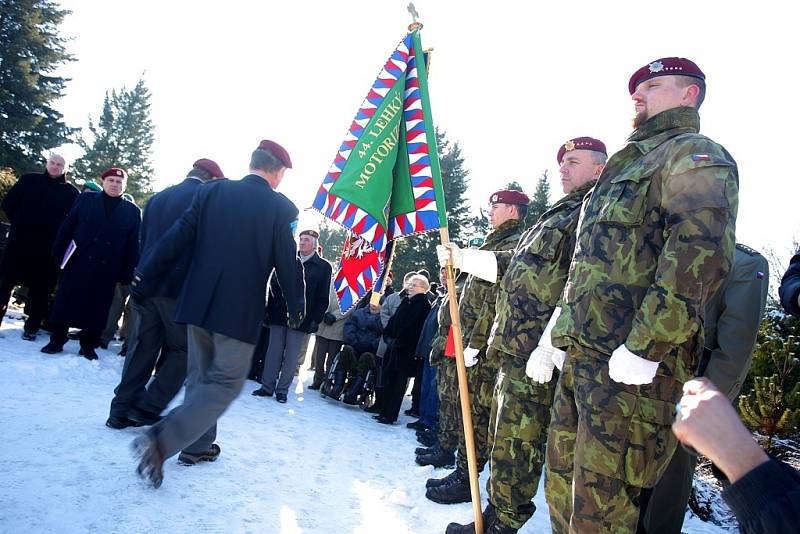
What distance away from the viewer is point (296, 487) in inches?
163

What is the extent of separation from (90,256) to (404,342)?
426cm

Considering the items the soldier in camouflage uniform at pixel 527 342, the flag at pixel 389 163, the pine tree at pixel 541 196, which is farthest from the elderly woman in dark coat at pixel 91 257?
the pine tree at pixel 541 196

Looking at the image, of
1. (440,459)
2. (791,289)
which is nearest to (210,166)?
(440,459)

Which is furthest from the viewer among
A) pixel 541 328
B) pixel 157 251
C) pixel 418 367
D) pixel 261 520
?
pixel 418 367

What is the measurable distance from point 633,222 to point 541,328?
124 cm

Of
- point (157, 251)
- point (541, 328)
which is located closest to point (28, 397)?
point (157, 251)

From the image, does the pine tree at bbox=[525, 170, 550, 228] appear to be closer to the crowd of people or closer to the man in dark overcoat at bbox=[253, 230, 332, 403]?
the man in dark overcoat at bbox=[253, 230, 332, 403]

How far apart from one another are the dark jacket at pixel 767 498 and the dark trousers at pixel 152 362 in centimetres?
425

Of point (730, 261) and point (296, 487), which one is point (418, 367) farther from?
point (730, 261)

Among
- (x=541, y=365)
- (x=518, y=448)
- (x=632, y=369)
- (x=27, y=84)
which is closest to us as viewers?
(x=632, y=369)

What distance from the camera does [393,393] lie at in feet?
26.4

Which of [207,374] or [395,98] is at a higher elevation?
[395,98]

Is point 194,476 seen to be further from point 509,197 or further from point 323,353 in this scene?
point 323,353

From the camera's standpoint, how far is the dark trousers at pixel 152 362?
4582mm
